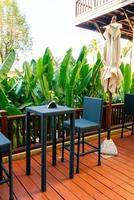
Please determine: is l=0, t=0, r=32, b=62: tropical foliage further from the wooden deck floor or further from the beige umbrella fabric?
the wooden deck floor

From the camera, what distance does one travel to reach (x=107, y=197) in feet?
7.36

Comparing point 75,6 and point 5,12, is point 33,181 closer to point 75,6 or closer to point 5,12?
point 75,6

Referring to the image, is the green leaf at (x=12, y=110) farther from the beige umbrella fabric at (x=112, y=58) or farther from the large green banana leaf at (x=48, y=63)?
the beige umbrella fabric at (x=112, y=58)

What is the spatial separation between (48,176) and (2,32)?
43.0 ft

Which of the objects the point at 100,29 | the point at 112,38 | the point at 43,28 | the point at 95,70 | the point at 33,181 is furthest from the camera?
the point at 43,28

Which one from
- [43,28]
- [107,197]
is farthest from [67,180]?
[43,28]

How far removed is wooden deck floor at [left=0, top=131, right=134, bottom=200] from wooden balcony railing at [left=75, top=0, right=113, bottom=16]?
635cm

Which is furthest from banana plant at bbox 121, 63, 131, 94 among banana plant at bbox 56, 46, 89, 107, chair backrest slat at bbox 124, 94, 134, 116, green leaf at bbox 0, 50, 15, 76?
green leaf at bbox 0, 50, 15, 76

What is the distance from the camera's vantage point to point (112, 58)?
10.6 ft

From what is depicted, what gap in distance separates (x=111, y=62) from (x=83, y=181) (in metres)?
1.75

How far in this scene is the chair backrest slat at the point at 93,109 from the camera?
2.92m

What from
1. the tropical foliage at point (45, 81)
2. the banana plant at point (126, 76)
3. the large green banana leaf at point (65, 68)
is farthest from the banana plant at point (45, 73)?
the banana plant at point (126, 76)

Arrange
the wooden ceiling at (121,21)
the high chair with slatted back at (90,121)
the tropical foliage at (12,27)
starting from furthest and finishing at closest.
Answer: the tropical foliage at (12,27)
the wooden ceiling at (121,21)
the high chair with slatted back at (90,121)

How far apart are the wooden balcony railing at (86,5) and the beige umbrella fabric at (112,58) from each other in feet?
16.6
